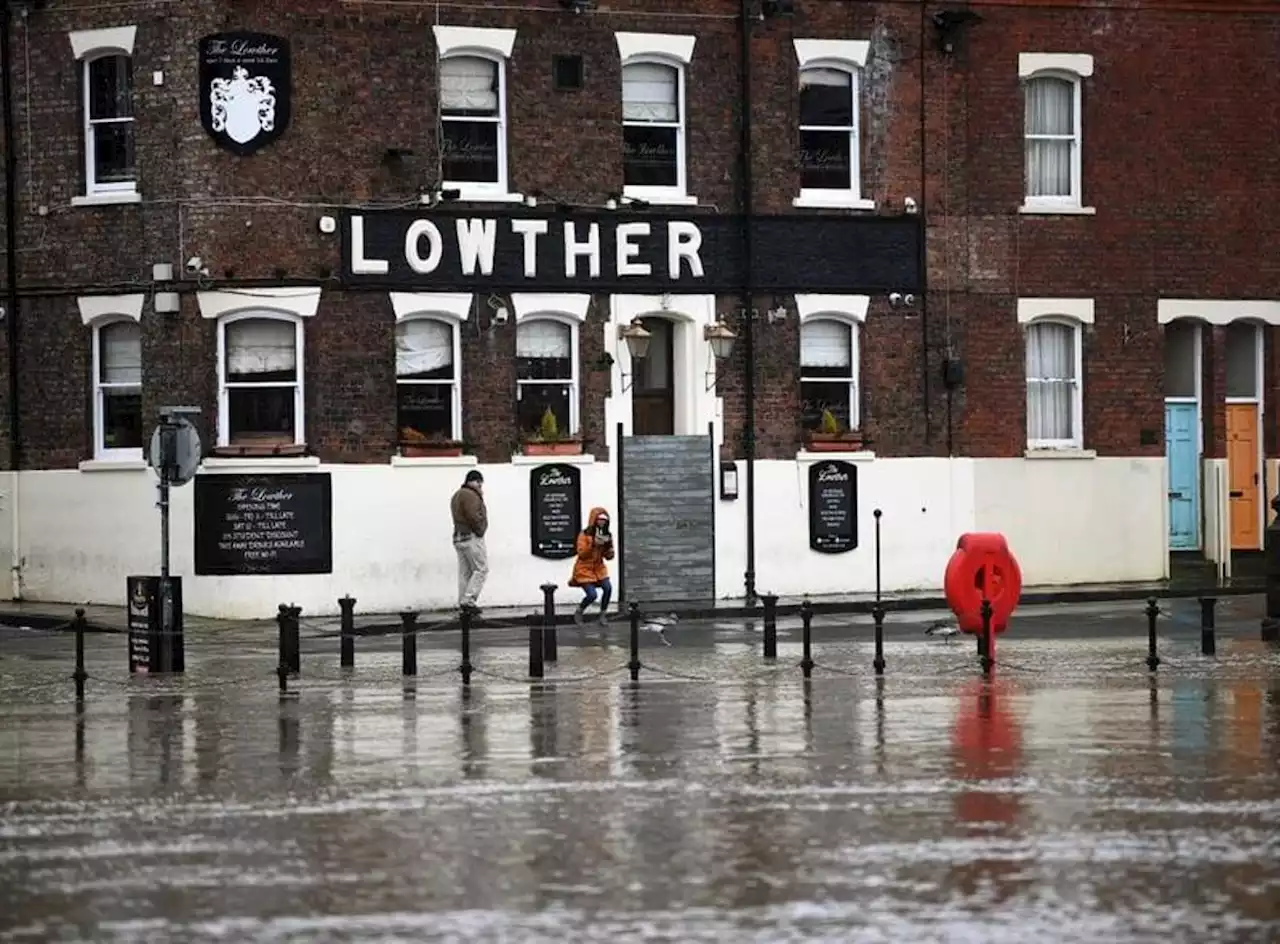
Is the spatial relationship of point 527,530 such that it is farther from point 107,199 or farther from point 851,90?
point 851,90

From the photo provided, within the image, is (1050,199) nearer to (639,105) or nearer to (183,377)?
(639,105)

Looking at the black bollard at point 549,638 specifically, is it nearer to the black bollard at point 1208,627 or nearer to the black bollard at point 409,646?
the black bollard at point 409,646

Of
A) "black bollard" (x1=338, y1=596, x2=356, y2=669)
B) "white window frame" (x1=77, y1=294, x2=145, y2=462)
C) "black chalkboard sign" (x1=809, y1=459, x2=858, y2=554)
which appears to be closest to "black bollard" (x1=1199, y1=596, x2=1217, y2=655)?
"black bollard" (x1=338, y1=596, x2=356, y2=669)

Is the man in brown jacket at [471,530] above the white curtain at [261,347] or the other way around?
the other way around

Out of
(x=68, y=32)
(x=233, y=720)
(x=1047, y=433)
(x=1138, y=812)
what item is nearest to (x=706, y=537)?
(x=1047, y=433)

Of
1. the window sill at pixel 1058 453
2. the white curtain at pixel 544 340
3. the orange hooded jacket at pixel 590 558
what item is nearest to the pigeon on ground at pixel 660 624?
the orange hooded jacket at pixel 590 558

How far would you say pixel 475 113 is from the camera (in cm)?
3744

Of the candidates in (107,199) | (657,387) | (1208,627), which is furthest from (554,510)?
(1208,627)

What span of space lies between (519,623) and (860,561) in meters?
6.32

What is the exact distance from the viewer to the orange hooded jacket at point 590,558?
34375mm

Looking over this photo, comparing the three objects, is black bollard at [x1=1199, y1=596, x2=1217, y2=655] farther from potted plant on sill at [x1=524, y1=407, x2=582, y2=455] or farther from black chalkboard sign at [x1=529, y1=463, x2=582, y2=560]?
potted plant on sill at [x1=524, y1=407, x2=582, y2=455]

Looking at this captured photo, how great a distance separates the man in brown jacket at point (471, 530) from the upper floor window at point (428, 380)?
6.27ft

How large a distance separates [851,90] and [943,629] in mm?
10153

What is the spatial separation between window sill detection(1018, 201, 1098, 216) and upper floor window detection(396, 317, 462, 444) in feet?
27.5
